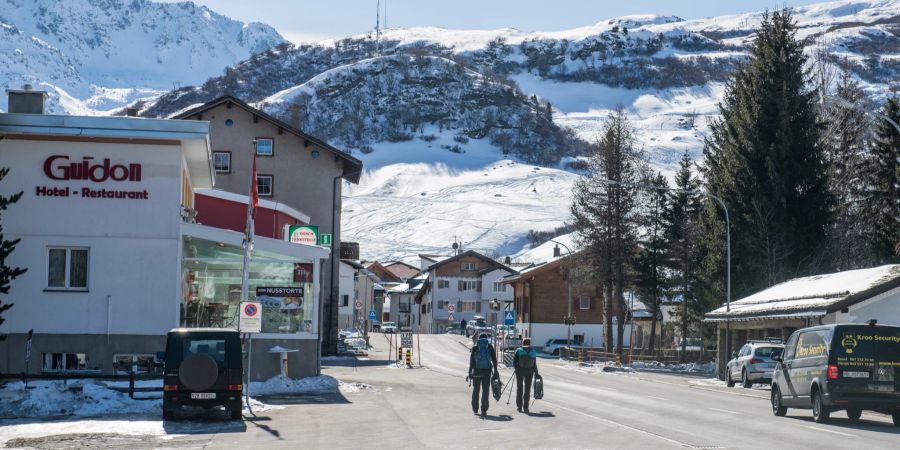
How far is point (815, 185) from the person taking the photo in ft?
183

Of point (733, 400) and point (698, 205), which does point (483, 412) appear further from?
point (698, 205)

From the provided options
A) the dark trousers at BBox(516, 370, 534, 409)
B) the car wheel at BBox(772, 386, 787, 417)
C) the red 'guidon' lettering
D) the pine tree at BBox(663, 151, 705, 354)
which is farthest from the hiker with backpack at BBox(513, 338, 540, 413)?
the pine tree at BBox(663, 151, 705, 354)

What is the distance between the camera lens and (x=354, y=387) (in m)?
37.7

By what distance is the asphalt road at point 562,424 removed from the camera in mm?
19859

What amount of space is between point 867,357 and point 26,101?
26.1m

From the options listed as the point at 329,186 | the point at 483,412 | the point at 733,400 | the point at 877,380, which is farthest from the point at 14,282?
the point at 329,186

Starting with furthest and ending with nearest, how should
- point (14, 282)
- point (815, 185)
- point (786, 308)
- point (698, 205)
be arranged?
point (698, 205)
point (815, 185)
point (786, 308)
point (14, 282)

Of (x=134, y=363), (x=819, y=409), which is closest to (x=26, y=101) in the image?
(x=134, y=363)

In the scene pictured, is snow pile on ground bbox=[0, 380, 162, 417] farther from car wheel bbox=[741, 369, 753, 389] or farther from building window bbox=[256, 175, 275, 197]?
building window bbox=[256, 175, 275, 197]

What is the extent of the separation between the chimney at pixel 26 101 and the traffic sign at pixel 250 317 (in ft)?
44.5

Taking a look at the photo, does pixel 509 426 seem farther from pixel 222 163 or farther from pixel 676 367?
pixel 222 163

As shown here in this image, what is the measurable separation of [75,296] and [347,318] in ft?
260

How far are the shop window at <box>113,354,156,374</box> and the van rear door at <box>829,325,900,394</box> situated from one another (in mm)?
18657

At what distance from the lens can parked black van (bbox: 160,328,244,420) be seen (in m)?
24.2
